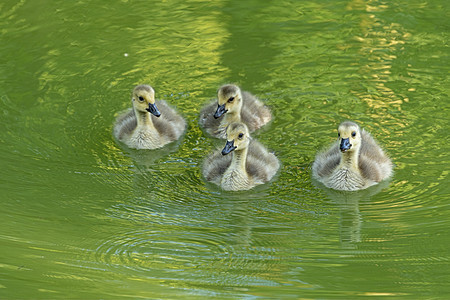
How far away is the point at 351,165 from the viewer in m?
7.72

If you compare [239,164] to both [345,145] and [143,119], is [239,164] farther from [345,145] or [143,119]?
[143,119]

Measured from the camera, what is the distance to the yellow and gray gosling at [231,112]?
8.66 meters

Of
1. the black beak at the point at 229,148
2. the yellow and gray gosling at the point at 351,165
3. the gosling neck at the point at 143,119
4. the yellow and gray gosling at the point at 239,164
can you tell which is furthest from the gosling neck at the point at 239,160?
the gosling neck at the point at 143,119

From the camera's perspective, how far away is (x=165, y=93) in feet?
31.6

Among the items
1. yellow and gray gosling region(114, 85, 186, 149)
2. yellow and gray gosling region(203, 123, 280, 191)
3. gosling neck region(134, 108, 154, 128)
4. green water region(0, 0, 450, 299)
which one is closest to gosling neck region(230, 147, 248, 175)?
yellow and gray gosling region(203, 123, 280, 191)

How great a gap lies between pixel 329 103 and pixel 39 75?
11.2ft

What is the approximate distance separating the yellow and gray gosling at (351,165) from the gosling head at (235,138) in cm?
73

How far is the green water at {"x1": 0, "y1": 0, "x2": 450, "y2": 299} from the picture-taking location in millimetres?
5703

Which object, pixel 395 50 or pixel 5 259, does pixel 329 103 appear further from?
pixel 5 259

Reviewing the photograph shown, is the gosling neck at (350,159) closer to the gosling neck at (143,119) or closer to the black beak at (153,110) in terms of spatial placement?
the black beak at (153,110)

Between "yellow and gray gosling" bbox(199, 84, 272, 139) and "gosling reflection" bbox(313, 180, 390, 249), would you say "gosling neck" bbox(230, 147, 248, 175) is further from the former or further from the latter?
"yellow and gray gosling" bbox(199, 84, 272, 139)

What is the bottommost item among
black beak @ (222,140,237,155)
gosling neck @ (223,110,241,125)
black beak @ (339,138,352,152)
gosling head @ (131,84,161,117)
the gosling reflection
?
the gosling reflection

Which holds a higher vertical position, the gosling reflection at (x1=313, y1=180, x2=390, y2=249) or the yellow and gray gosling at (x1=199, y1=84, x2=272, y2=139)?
the yellow and gray gosling at (x1=199, y1=84, x2=272, y2=139)

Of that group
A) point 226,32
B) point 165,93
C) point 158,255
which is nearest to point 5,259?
point 158,255
